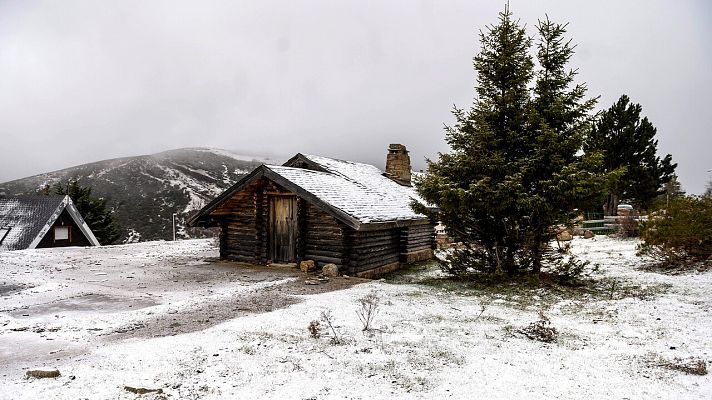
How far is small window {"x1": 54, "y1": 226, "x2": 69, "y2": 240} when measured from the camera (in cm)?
2945

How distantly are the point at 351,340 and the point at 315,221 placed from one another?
857cm

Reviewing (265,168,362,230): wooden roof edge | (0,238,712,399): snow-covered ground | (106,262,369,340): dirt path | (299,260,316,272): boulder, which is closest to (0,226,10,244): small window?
(0,238,712,399): snow-covered ground

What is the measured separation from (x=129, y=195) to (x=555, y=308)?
94865mm

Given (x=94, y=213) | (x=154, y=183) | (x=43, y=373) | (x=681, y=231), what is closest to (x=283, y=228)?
(x=43, y=373)

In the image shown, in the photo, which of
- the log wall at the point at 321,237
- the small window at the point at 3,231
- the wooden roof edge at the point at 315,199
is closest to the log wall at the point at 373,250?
the log wall at the point at 321,237

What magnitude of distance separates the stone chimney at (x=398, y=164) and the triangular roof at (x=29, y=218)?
73.0ft

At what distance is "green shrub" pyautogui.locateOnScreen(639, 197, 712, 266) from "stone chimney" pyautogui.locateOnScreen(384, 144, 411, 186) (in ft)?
40.9

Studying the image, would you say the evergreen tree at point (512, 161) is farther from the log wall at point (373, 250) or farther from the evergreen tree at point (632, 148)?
the evergreen tree at point (632, 148)

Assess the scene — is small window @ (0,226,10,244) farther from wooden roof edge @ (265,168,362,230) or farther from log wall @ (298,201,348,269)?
log wall @ (298,201,348,269)

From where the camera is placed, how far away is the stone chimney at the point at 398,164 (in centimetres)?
2461

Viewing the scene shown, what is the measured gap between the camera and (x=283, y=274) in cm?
1474

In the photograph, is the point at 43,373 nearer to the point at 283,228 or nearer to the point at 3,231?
the point at 283,228

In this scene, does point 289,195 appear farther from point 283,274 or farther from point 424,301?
point 424,301

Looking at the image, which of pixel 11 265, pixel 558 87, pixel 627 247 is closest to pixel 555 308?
pixel 558 87
